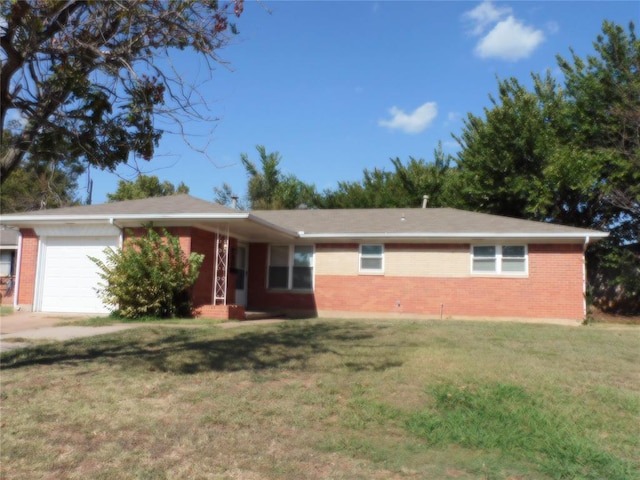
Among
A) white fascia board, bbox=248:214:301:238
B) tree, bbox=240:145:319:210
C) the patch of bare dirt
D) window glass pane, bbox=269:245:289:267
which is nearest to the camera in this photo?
white fascia board, bbox=248:214:301:238

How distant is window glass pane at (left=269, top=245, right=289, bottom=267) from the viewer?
18609 millimetres

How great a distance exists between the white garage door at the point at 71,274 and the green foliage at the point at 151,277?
1301 mm

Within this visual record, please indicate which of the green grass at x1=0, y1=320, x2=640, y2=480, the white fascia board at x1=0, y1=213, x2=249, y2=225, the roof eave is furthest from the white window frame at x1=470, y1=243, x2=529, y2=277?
the green grass at x1=0, y1=320, x2=640, y2=480

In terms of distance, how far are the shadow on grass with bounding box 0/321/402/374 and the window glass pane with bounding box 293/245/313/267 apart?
705 cm

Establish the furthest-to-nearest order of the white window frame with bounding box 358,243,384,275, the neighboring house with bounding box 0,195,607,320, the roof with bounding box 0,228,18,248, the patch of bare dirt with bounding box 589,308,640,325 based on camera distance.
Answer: the roof with bounding box 0,228,18,248
the patch of bare dirt with bounding box 589,308,640,325
the white window frame with bounding box 358,243,384,275
the neighboring house with bounding box 0,195,607,320

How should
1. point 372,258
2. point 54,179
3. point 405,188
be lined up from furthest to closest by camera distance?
point 405,188 → point 372,258 → point 54,179

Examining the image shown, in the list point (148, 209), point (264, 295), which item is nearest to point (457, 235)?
point (264, 295)

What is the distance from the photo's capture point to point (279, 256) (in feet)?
61.6

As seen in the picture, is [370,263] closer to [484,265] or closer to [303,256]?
[303,256]

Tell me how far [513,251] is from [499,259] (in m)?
0.47

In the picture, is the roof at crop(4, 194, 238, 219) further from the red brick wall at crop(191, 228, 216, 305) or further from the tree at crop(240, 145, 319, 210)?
the tree at crop(240, 145, 319, 210)

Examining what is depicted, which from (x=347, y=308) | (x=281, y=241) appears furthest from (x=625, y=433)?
(x=281, y=241)

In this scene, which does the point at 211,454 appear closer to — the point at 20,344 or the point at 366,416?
the point at 366,416

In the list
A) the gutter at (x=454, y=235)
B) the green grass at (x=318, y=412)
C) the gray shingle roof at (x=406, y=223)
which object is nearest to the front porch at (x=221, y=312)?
the gutter at (x=454, y=235)
